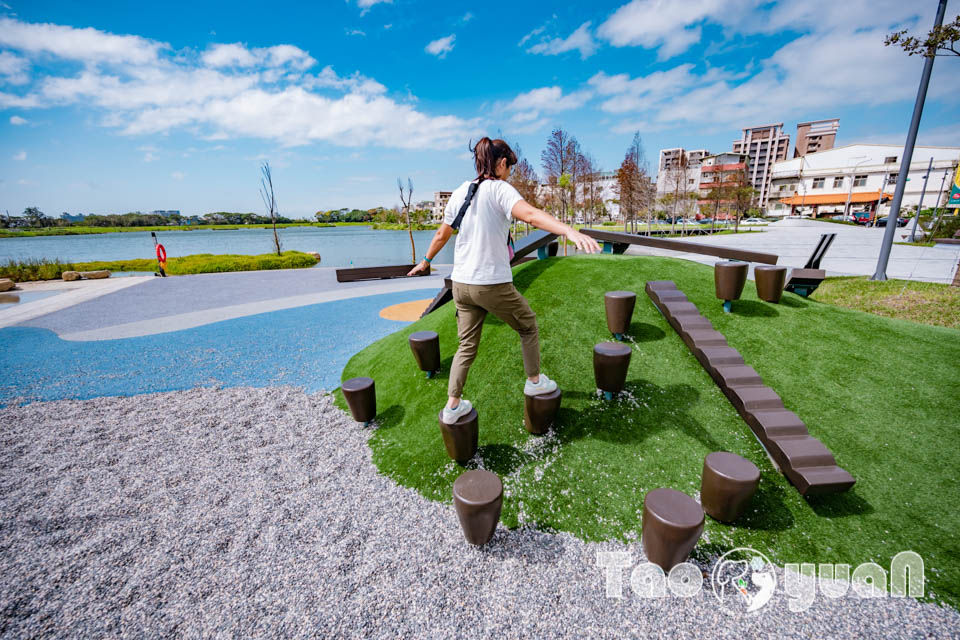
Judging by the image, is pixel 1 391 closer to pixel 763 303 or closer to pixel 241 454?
pixel 241 454

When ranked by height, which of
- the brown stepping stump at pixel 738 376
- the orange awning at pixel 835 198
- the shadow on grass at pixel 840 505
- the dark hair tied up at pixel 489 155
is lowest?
the shadow on grass at pixel 840 505

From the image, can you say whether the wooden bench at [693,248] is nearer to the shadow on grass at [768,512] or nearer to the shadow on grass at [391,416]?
the shadow on grass at [768,512]

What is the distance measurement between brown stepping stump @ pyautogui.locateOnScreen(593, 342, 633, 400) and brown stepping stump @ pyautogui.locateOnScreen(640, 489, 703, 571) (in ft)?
4.01

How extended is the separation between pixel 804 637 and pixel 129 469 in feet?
18.9

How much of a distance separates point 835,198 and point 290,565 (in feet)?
290

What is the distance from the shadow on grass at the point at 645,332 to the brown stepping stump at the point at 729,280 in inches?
38.8

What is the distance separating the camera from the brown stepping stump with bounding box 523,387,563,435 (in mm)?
3307

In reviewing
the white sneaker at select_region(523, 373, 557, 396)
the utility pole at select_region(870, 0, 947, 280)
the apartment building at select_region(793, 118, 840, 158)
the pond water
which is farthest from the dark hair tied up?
the apartment building at select_region(793, 118, 840, 158)

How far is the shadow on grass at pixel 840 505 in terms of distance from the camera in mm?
2664

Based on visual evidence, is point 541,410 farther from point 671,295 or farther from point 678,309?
point 671,295

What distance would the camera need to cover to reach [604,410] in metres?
3.60

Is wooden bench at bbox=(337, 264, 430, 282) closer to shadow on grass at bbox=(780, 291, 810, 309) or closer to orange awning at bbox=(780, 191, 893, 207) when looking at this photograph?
shadow on grass at bbox=(780, 291, 810, 309)

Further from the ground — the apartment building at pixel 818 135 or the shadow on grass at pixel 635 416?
the apartment building at pixel 818 135

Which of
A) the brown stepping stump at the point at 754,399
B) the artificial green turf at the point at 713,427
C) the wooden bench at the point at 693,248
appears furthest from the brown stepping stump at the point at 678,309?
the brown stepping stump at the point at 754,399
